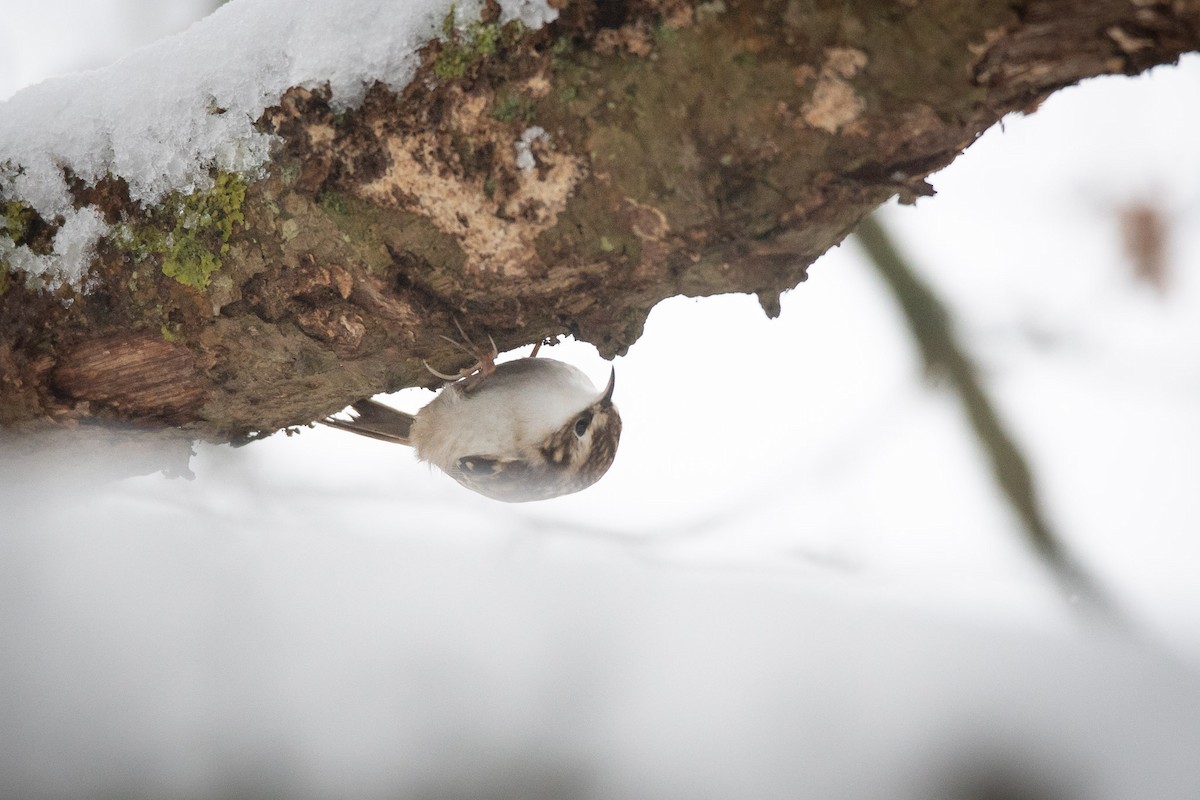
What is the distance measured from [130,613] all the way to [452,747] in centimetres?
95

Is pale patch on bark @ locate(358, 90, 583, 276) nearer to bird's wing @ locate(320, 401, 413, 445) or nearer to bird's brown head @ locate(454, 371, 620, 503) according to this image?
bird's brown head @ locate(454, 371, 620, 503)

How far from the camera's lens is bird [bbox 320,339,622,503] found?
2.39m

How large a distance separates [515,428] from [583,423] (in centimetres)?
21

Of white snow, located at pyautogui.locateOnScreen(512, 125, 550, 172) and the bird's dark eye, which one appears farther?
the bird's dark eye

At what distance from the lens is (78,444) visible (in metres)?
1.75

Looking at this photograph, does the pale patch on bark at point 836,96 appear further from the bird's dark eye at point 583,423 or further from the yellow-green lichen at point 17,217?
the bird's dark eye at point 583,423

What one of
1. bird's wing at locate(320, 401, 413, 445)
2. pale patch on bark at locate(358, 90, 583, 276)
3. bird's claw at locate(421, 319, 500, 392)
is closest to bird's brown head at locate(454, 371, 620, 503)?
bird's wing at locate(320, 401, 413, 445)

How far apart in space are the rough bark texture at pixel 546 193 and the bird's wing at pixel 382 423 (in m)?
0.81

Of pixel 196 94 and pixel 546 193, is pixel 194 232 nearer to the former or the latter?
pixel 196 94

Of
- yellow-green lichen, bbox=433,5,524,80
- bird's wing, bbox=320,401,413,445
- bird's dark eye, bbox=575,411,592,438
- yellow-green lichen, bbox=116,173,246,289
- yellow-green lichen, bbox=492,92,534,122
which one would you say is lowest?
yellow-green lichen, bbox=492,92,534,122

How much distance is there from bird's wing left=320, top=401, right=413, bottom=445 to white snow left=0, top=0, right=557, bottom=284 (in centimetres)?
111

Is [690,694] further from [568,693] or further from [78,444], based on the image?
[78,444]

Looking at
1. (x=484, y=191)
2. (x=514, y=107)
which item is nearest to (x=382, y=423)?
(x=484, y=191)

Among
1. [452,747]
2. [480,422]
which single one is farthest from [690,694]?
[480,422]
